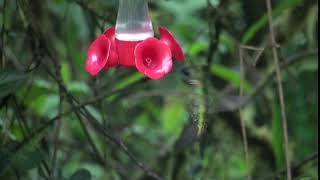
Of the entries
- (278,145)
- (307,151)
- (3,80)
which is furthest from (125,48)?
(307,151)

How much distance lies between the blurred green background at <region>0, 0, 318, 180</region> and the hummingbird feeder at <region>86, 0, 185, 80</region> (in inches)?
16.0

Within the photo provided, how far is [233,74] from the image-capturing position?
2301 millimetres

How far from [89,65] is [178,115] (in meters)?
1.62

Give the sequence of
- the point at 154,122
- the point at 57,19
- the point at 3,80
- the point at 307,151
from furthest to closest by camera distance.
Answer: the point at 154,122 → the point at 57,19 → the point at 307,151 → the point at 3,80

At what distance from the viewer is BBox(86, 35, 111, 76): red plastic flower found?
1.13 metres

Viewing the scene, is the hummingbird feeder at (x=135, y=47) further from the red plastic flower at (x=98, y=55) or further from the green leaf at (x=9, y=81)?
the green leaf at (x=9, y=81)

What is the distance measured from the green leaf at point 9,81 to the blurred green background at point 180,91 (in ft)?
0.60

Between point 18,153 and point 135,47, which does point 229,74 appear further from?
point 135,47

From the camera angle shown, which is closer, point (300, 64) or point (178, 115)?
point (300, 64)

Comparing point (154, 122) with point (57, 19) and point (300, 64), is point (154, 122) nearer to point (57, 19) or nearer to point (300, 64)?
point (57, 19)

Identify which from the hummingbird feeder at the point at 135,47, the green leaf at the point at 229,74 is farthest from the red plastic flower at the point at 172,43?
the green leaf at the point at 229,74

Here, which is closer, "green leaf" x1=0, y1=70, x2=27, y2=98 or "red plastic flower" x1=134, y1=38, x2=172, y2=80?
"red plastic flower" x1=134, y1=38, x2=172, y2=80

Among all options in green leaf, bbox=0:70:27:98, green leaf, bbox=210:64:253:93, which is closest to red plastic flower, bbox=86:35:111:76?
green leaf, bbox=0:70:27:98

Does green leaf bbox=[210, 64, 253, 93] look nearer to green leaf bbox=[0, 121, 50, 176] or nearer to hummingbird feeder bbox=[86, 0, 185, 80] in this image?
green leaf bbox=[0, 121, 50, 176]
